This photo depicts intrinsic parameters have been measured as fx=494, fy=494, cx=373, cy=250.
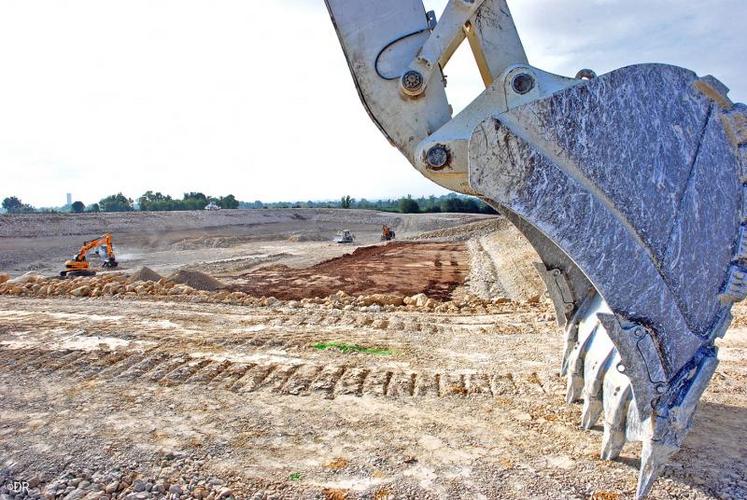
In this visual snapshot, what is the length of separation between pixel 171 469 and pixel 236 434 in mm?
477

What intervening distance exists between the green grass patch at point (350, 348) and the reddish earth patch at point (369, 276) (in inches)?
216

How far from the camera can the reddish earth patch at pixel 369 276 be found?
12.0 metres

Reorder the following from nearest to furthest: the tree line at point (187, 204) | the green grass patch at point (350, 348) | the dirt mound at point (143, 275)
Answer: the green grass patch at point (350, 348) → the dirt mound at point (143, 275) → the tree line at point (187, 204)

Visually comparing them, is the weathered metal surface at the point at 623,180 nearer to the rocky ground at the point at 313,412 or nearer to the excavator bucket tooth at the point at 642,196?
the excavator bucket tooth at the point at 642,196

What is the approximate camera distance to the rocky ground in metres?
2.90

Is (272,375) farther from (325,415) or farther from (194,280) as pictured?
(194,280)

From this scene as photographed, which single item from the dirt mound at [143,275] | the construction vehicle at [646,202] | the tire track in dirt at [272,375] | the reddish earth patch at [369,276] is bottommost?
the reddish earth patch at [369,276]

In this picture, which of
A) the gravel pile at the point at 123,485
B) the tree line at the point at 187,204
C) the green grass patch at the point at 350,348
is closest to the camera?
the gravel pile at the point at 123,485

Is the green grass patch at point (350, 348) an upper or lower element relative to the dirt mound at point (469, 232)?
lower

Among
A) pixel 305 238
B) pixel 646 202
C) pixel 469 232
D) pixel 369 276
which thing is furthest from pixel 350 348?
pixel 305 238

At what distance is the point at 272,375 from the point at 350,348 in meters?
1.01

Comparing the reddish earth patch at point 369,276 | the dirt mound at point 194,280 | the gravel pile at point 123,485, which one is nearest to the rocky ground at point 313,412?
the gravel pile at point 123,485

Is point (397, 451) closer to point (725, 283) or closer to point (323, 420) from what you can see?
point (323, 420)

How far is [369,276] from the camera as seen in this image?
14438 millimetres
